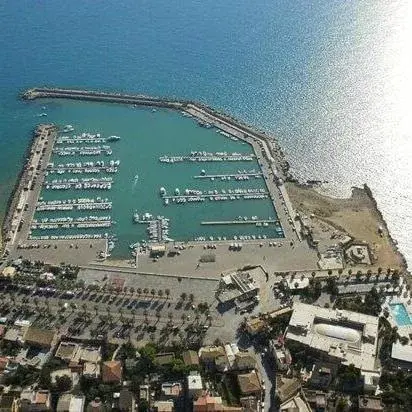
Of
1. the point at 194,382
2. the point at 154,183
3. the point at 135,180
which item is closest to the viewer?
the point at 194,382

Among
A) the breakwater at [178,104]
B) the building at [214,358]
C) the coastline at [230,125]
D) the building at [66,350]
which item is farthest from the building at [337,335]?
the breakwater at [178,104]

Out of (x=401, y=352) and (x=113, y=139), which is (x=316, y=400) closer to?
(x=401, y=352)

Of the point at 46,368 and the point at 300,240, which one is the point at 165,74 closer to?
the point at 300,240

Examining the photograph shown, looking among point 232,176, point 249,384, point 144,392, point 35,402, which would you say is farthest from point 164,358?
point 232,176

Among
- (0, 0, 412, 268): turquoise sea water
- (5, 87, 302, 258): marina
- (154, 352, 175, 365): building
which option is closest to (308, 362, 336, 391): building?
(154, 352, 175, 365): building

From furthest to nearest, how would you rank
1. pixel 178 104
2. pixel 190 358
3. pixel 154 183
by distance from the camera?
pixel 178 104 < pixel 154 183 < pixel 190 358

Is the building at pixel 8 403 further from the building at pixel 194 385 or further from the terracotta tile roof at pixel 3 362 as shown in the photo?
the building at pixel 194 385
